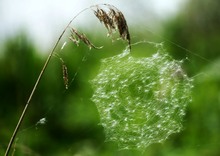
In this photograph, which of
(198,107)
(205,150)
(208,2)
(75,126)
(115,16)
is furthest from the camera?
(208,2)

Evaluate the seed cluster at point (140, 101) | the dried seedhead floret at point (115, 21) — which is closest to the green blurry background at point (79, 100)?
the seed cluster at point (140, 101)

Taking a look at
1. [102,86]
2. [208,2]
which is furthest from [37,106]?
[208,2]

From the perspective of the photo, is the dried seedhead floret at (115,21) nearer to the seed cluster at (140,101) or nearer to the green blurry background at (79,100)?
the seed cluster at (140,101)

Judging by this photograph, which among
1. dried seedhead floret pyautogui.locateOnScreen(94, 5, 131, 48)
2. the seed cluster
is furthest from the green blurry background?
dried seedhead floret pyautogui.locateOnScreen(94, 5, 131, 48)

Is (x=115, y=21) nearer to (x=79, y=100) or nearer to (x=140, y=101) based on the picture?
(x=140, y=101)

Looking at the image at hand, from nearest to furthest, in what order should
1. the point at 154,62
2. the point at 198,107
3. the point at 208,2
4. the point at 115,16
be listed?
the point at 115,16, the point at 154,62, the point at 198,107, the point at 208,2

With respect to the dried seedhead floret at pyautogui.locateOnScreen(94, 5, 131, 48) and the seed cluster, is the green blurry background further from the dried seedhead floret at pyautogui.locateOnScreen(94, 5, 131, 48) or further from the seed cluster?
the dried seedhead floret at pyautogui.locateOnScreen(94, 5, 131, 48)

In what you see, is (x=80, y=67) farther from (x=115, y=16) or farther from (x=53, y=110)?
(x=115, y=16)
